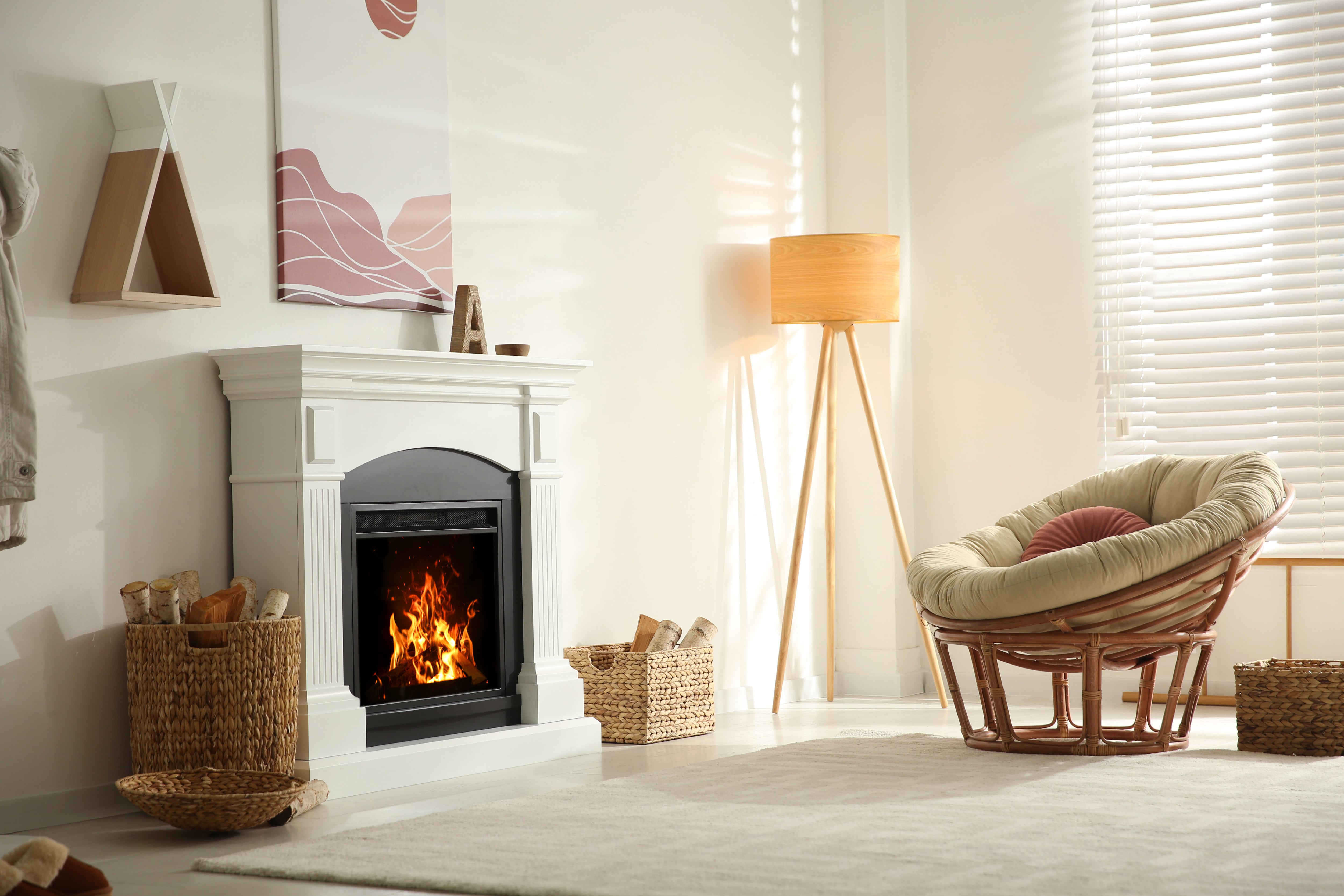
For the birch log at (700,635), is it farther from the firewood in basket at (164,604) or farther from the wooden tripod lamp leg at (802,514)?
the firewood in basket at (164,604)

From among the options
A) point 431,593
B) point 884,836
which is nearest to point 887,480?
point 431,593

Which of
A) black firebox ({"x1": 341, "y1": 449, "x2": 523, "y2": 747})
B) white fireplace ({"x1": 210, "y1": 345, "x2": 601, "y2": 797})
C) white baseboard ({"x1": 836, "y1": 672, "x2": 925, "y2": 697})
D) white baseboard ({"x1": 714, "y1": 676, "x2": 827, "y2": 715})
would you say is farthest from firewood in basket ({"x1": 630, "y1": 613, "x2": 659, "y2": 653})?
white baseboard ({"x1": 836, "y1": 672, "x2": 925, "y2": 697})

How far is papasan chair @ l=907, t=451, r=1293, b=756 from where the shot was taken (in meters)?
3.67

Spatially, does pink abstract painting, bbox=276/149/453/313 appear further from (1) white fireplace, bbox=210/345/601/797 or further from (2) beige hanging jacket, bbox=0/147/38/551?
(2) beige hanging jacket, bbox=0/147/38/551

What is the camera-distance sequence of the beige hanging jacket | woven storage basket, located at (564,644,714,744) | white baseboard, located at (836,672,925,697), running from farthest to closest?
1. white baseboard, located at (836,672,925,697)
2. woven storage basket, located at (564,644,714,744)
3. the beige hanging jacket

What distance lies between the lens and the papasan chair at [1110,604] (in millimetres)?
3666

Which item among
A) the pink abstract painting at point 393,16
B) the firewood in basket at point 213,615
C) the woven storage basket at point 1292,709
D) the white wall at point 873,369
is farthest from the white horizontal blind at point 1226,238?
the firewood in basket at point 213,615

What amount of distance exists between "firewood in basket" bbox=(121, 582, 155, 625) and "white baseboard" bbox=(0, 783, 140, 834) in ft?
1.27

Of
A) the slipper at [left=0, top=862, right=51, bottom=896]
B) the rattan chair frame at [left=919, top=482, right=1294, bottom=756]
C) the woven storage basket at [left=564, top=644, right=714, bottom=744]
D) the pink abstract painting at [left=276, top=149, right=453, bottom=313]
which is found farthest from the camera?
the woven storage basket at [left=564, top=644, right=714, bottom=744]

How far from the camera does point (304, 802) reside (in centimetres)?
326

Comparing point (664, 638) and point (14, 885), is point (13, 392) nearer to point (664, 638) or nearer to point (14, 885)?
point (14, 885)

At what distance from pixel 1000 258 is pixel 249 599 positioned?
3392 mm

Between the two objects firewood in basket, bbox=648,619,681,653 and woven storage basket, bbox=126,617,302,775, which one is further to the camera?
firewood in basket, bbox=648,619,681,653

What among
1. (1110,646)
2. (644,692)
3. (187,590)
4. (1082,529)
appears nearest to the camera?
(187,590)
